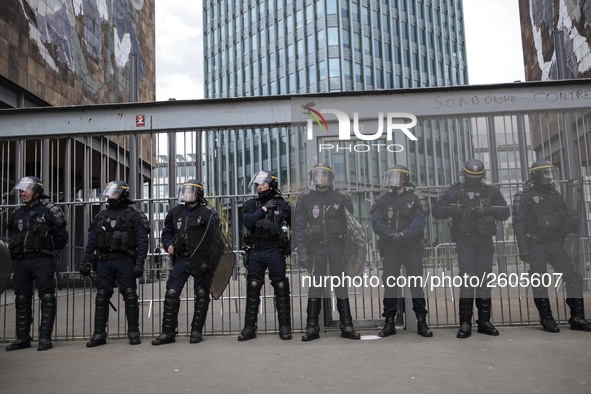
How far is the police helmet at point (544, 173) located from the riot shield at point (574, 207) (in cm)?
20

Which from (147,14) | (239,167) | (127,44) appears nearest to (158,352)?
(239,167)

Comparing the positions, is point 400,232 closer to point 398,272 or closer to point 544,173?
point 398,272

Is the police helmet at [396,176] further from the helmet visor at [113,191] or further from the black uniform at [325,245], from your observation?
the helmet visor at [113,191]

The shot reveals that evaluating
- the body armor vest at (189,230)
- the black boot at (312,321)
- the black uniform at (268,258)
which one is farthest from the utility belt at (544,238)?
the body armor vest at (189,230)

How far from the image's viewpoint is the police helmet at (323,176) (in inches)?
250

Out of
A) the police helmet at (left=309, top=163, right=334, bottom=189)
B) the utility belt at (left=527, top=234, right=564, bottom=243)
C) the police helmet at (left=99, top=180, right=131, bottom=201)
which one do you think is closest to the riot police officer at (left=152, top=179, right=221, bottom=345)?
the police helmet at (left=99, top=180, right=131, bottom=201)

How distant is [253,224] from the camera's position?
20.9 ft

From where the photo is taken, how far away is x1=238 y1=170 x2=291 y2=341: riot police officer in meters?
6.32

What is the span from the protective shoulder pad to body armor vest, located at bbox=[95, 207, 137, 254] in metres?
Answer: 0.38

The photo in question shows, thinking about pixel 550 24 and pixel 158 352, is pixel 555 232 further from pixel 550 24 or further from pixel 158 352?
pixel 550 24

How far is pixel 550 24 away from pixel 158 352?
16019mm

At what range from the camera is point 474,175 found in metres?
6.21

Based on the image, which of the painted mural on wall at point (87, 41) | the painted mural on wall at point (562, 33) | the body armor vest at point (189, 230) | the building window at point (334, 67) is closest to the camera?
the body armor vest at point (189, 230)

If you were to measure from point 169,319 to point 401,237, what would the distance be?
2.83 metres
